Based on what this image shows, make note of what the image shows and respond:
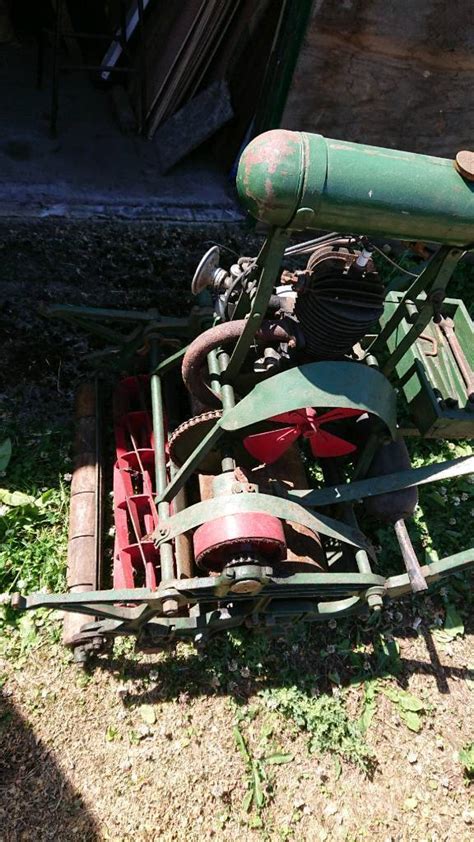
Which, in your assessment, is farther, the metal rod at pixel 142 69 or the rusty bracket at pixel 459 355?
the metal rod at pixel 142 69

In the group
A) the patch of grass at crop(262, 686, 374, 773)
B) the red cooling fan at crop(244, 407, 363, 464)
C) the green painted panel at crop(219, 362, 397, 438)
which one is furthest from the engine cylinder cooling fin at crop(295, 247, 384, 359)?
the patch of grass at crop(262, 686, 374, 773)

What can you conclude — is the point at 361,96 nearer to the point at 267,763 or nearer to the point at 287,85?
the point at 287,85

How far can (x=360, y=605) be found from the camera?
11.6ft

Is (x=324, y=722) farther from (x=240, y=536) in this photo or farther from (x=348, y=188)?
(x=348, y=188)

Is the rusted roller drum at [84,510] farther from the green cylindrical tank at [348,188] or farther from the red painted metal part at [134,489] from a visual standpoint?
the green cylindrical tank at [348,188]

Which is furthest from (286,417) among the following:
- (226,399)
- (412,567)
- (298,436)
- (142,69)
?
(142,69)

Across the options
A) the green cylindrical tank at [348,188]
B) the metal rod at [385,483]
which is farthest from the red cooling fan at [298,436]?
the green cylindrical tank at [348,188]

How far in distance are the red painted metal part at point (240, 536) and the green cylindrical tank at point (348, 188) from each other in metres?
1.29

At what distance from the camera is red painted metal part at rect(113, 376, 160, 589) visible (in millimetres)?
3627

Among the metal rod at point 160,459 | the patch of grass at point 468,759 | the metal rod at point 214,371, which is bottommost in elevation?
the patch of grass at point 468,759

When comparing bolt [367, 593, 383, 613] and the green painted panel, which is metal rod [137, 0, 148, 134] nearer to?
the green painted panel

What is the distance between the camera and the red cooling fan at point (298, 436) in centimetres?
301

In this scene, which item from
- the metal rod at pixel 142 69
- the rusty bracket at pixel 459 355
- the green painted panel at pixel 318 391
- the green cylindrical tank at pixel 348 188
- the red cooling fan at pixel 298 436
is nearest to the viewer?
the green cylindrical tank at pixel 348 188

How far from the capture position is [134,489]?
4.09 meters
